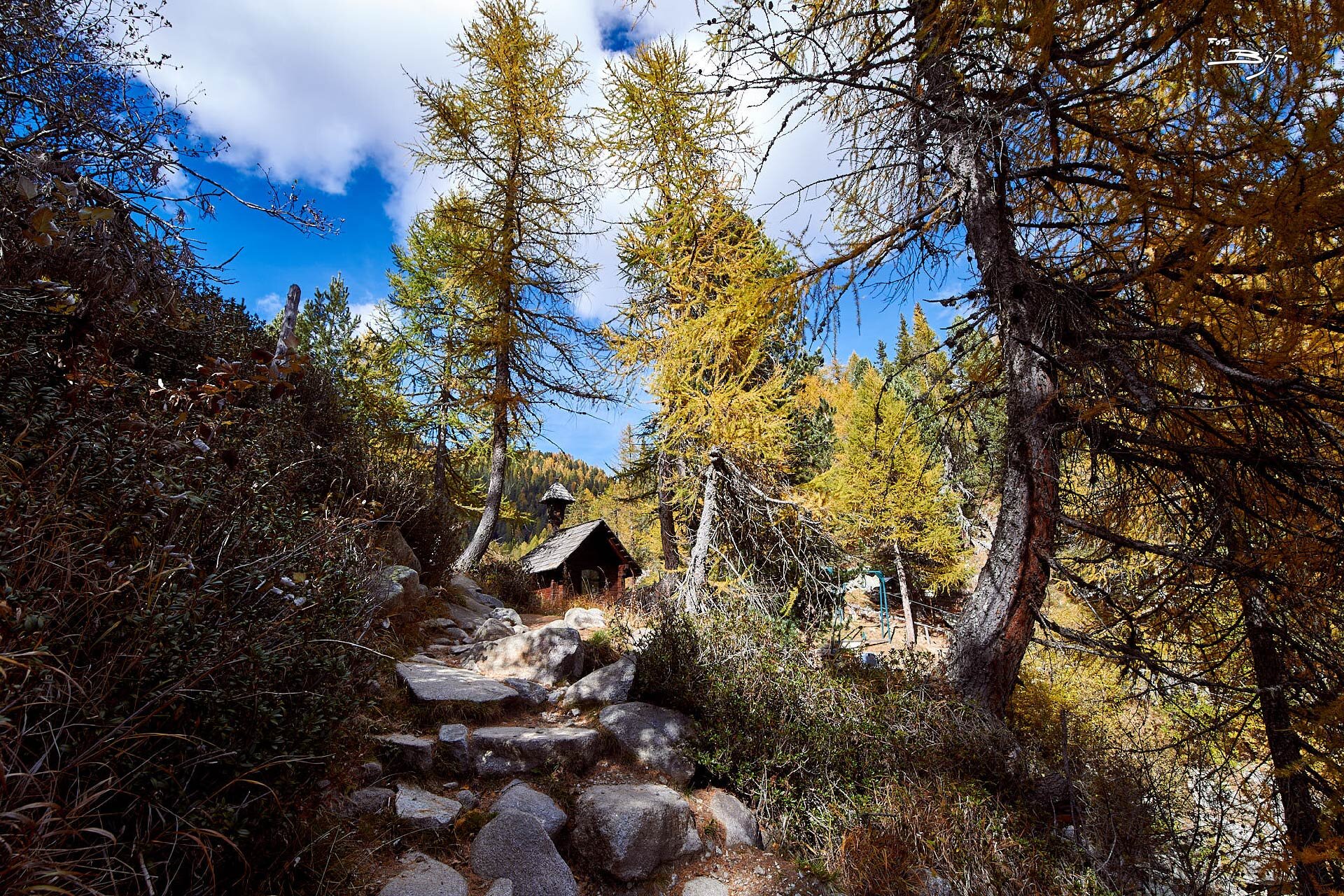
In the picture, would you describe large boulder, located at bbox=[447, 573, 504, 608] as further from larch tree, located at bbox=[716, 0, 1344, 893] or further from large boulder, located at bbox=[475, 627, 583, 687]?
larch tree, located at bbox=[716, 0, 1344, 893]

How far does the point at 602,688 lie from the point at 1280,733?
4867 mm

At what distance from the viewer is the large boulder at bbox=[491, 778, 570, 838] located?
3518mm

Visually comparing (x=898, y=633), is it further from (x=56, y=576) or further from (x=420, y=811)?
(x=56, y=576)

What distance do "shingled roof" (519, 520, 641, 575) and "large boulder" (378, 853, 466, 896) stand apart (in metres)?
13.8

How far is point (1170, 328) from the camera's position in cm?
295

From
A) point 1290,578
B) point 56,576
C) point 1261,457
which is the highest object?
point 1261,457

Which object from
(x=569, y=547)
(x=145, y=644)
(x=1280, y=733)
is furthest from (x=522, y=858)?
(x=569, y=547)

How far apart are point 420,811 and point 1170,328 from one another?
5.14 meters

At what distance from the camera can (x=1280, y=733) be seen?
10.2 ft

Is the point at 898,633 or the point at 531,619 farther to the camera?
the point at 898,633

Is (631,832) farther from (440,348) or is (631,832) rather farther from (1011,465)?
(440,348)

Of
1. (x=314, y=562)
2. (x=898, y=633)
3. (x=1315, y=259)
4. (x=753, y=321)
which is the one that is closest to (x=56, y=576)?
(x=314, y=562)

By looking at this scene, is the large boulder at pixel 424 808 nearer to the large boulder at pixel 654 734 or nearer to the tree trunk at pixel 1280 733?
the large boulder at pixel 654 734

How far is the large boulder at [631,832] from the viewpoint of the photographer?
11.4ft
